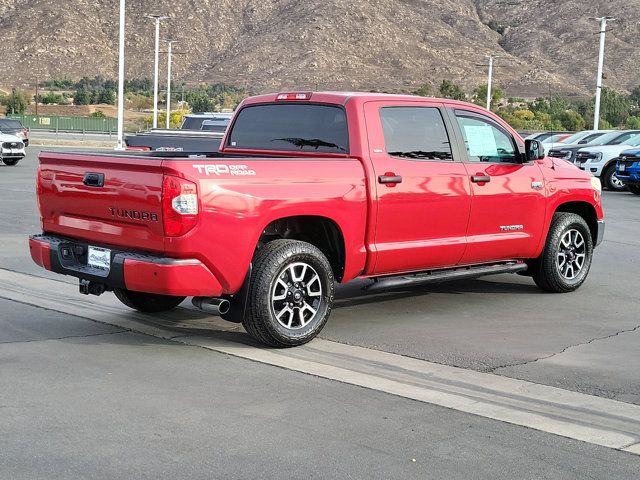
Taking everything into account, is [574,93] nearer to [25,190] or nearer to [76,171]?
[25,190]

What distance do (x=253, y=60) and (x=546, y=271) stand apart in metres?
91.6

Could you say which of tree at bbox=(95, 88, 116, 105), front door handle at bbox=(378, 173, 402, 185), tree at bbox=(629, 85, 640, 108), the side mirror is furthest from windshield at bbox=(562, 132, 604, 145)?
tree at bbox=(95, 88, 116, 105)

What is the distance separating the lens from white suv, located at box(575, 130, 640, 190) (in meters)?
27.2

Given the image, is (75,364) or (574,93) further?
(574,93)

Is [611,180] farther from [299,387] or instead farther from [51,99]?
[51,99]

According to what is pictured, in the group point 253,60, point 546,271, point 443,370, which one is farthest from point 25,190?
point 253,60

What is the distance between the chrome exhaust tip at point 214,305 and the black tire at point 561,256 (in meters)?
4.02

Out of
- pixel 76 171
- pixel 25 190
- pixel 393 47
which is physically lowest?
pixel 25 190

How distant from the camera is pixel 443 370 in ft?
24.2

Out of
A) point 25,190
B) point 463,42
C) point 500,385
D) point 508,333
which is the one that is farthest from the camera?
point 463,42

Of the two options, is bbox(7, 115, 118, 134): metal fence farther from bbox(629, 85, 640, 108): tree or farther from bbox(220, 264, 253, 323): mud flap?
bbox(220, 264, 253, 323): mud flap

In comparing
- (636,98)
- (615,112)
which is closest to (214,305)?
(615,112)

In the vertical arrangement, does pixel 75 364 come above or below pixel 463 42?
below

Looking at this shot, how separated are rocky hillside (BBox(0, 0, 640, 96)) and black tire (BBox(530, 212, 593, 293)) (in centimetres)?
8289
